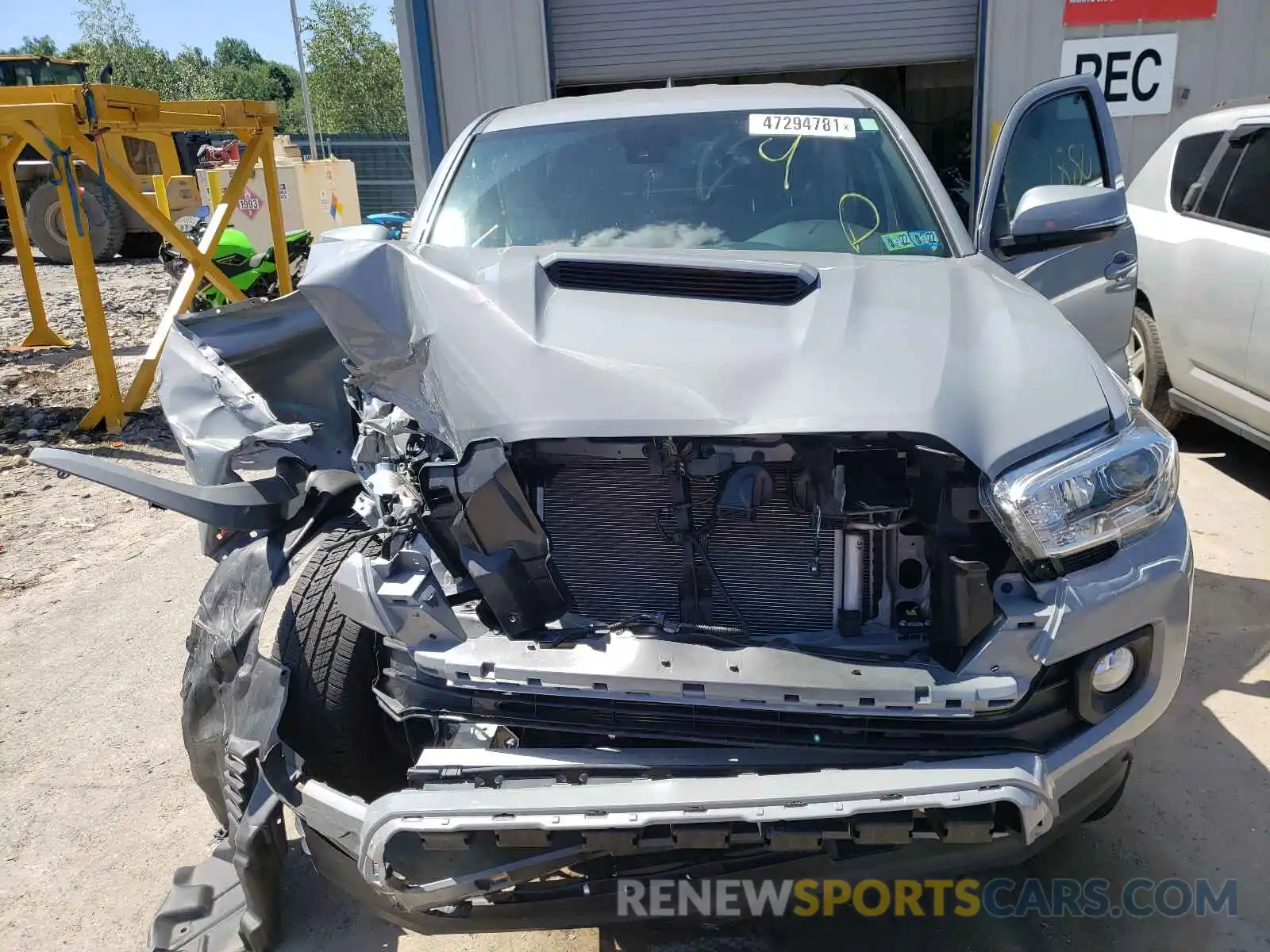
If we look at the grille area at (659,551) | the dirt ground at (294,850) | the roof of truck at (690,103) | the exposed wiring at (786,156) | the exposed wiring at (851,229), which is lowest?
the dirt ground at (294,850)

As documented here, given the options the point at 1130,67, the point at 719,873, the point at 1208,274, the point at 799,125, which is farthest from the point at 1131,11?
the point at 719,873

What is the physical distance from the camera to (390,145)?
17.4 meters

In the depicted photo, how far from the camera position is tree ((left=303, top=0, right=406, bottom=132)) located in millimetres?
36188

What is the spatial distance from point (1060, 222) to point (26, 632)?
4.33 m

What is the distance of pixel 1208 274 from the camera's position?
16.4 ft

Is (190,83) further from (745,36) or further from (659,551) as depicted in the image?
(659,551)

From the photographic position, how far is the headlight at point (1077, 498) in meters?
1.82

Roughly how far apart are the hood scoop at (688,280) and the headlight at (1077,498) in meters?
0.67

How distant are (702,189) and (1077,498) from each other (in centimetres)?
173

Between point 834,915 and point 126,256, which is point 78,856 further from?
point 126,256

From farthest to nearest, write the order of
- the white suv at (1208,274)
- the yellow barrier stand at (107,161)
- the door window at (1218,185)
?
1. the yellow barrier stand at (107,161)
2. the door window at (1218,185)
3. the white suv at (1208,274)

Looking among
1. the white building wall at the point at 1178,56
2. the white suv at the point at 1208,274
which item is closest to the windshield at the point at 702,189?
the white suv at the point at 1208,274

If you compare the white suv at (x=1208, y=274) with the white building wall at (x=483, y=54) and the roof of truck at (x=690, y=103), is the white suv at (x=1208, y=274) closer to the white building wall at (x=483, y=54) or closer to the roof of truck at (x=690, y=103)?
the roof of truck at (x=690, y=103)

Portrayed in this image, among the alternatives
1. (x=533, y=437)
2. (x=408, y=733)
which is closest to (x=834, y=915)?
(x=408, y=733)
